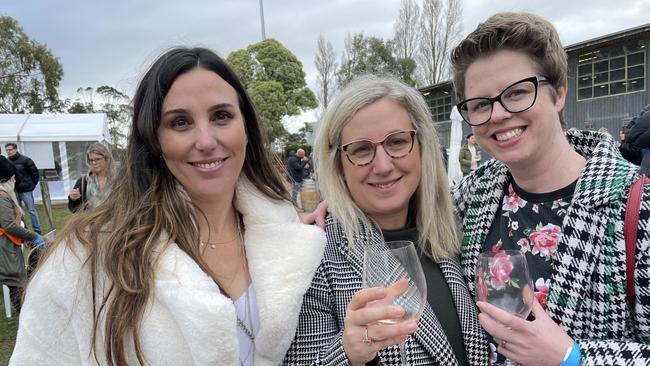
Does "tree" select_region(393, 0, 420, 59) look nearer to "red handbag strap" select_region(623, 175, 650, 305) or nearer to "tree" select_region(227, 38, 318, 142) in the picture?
"tree" select_region(227, 38, 318, 142)

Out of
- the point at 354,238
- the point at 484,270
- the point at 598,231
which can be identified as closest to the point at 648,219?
the point at 598,231

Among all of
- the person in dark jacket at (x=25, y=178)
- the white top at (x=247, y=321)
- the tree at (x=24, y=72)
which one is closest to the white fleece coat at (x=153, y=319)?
the white top at (x=247, y=321)

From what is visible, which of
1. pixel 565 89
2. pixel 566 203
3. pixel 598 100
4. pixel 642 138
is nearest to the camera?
pixel 566 203

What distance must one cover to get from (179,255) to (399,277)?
0.85 m

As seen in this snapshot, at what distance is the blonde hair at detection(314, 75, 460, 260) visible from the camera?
1.98m

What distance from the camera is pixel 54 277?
4.80 ft

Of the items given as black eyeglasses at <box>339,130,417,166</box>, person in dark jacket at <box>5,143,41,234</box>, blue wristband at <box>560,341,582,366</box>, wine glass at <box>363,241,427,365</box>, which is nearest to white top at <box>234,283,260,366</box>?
wine glass at <box>363,241,427,365</box>

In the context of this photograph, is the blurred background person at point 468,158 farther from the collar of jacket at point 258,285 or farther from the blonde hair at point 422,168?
the collar of jacket at point 258,285

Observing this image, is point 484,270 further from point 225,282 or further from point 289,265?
point 225,282

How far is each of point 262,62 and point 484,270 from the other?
105 feet

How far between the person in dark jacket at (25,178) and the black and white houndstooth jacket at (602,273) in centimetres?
1243

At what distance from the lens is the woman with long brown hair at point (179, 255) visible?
1474 mm

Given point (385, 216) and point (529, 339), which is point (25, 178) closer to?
point (385, 216)

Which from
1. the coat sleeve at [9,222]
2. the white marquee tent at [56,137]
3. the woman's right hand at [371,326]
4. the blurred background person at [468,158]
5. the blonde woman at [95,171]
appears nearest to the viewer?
the woman's right hand at [371,326]
